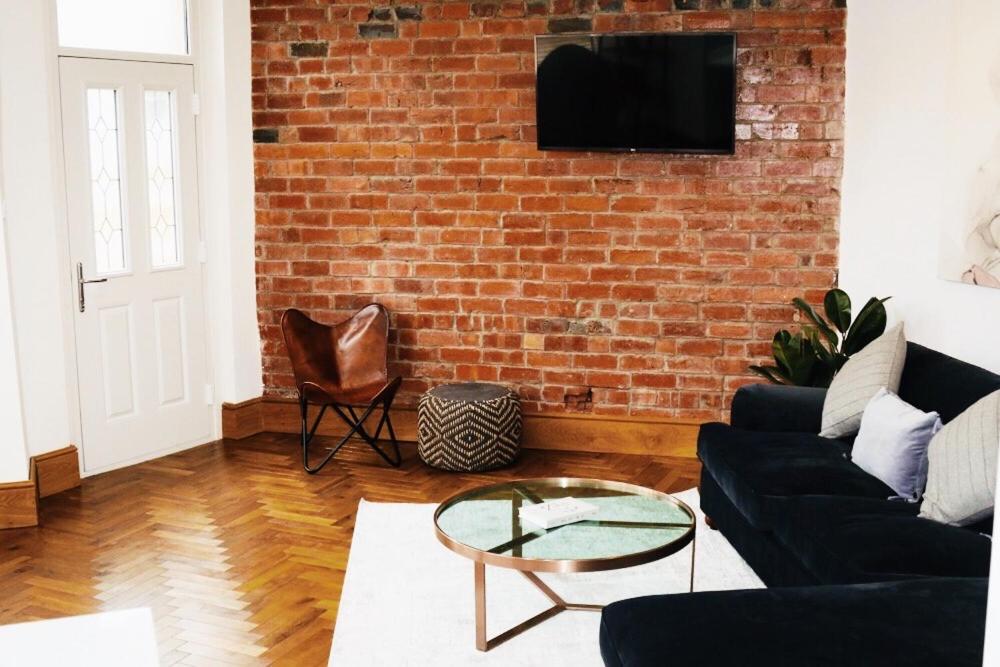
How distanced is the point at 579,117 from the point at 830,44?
134cm

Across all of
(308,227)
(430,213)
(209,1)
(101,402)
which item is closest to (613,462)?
(430,213)

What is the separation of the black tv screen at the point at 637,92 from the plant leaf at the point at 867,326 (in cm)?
125

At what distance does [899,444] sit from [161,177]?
4094 millimetres

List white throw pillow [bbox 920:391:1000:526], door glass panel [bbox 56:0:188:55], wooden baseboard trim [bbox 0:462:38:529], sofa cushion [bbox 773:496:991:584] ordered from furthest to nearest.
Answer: door glass panel [bbox 56:0:188:55], wooden baseboard trim [bbox 0:462:38:529], white throw pillow [bbox 920:391:1000:526], sofa cushion [bbox 773:496:991:584]

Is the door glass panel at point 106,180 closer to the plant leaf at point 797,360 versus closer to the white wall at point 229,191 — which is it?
the white wall at point 229,191

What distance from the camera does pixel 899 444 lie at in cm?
383

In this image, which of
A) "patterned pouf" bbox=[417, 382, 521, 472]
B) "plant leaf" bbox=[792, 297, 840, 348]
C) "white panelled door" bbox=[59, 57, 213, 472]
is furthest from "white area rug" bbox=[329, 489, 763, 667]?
"white panelled door" bbox=[59, 57, 213, 472]

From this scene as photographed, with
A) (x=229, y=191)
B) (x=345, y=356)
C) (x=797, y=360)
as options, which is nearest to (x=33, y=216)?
(x=229, y=191)

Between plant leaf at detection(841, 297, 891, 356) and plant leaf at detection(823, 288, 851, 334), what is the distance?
0.07 meters

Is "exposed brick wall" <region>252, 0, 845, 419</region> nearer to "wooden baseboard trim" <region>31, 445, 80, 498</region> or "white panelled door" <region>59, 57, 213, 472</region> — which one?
"white panelled door" <region>59, 57, 213, 472</region>

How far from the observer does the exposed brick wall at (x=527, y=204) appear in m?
5.70

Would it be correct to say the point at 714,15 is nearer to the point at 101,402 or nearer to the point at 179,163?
the point at 179,163

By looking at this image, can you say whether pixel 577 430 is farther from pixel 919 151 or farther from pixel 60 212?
pixel 60 212

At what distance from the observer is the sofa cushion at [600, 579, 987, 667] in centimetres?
247
